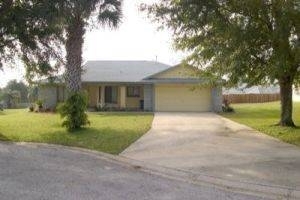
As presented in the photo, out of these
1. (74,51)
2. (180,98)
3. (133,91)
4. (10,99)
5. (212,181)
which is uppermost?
(74,51)

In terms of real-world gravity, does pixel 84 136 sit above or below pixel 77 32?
below

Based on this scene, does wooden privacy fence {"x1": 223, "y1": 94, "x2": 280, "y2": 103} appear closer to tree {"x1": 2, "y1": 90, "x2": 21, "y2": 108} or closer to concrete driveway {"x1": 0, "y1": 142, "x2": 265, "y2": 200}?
tree {"x1": 2, "y1": 90, "x2": 21, "y2": 108}

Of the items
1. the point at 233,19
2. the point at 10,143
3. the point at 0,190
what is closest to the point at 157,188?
the point at 0,190

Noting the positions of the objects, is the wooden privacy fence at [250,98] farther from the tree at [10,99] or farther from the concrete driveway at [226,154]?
the concrete driveway at [226,154]

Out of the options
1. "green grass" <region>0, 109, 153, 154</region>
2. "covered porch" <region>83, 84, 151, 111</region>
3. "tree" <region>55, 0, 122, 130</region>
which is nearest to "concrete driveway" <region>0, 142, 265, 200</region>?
"green grass" <region>0, 109, 153, 154</region>

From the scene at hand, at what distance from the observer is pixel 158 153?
14812 mm

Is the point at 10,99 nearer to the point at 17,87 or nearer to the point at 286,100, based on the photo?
the point at 17,87

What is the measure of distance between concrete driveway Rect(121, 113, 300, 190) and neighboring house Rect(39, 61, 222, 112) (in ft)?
60.6

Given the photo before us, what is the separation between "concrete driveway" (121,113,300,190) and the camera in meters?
11.4

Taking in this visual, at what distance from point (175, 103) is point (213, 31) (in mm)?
19778

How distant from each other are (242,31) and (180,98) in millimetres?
21187

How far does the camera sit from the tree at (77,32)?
20.4 m

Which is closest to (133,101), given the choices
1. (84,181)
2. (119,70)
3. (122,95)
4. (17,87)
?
(122,95)

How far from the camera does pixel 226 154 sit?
14.5m
